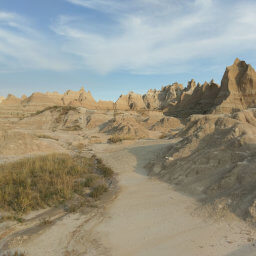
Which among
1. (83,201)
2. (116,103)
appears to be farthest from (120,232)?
(116,103)

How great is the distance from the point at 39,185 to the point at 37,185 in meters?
0.09


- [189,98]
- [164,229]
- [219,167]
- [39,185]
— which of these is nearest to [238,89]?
[189,98]

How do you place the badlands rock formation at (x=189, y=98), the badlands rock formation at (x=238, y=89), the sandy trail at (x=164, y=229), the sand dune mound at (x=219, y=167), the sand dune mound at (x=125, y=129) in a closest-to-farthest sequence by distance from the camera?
the sandy trail at (x=164, y=229) < the sand dune mound at (x=219, y=167) < the sand dune mound at (x=125, y=129) < the badlands rock formation at (x=238, y=89) < the badlands rock formation at (x=189, y=98)

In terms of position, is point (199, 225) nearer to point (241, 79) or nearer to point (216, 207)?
point (216, 207)

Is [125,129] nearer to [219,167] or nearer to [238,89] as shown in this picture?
[219,167]

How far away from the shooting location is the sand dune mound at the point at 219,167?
4.45 metres

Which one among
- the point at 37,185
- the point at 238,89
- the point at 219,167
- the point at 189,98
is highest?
the point at 238,89

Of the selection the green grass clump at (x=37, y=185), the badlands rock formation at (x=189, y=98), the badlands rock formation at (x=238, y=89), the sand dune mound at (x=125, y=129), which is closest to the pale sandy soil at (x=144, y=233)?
the green grass clump at (x=37, y=185)

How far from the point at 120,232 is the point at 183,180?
2.93 meters

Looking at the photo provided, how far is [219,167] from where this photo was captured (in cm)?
604

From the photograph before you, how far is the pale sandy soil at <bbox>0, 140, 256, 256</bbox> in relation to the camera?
3.27 m

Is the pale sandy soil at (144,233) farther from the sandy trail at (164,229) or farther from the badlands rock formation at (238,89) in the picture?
the badlands rock formation at (238,89)

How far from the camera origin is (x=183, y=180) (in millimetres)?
6199

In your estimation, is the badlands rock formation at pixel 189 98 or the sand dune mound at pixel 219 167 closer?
the sand dune mound at pixel 219 167
